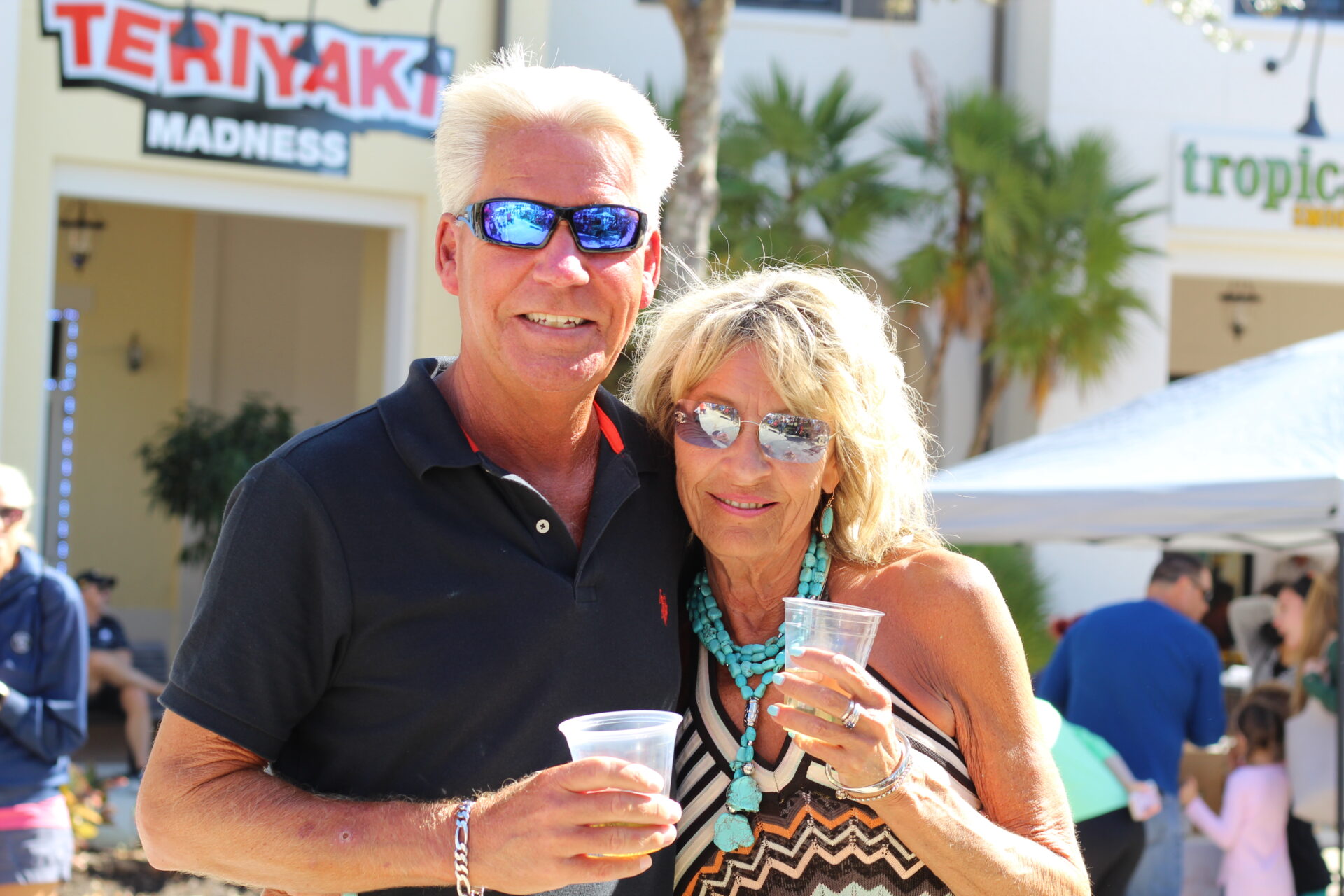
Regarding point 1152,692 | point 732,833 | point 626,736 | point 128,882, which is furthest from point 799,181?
point 626,736

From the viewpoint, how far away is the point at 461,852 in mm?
1776

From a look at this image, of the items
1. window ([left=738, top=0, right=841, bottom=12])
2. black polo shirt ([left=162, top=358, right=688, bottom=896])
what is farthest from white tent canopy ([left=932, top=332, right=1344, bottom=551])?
window ([left=738, top=0, right=841, bottom=12])

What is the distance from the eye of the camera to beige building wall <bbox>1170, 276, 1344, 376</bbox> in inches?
597

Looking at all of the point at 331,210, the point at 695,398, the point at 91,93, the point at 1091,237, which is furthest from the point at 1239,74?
the point at 695,398

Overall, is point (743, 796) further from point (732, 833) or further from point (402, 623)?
point (402, 623)

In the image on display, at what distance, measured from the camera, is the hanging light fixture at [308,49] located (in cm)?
918

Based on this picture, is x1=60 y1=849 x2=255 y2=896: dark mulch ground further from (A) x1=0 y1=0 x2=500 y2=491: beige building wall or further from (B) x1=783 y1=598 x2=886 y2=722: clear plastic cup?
(B) x1=783 y1=598 x2=886 y2=722: clear plastic cup

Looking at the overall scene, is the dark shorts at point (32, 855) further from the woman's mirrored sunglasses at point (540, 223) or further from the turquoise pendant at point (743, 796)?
the woman's mirrored sunglasses at point (540, 223)

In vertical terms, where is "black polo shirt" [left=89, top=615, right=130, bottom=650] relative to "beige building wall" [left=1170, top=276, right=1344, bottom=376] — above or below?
below

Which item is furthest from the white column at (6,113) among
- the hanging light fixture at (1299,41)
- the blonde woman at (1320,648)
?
the hanging light fixture at (1299,41)

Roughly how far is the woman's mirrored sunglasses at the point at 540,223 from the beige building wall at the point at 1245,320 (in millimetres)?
14162

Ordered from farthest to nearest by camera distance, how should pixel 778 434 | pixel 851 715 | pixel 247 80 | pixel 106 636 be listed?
pixel 106 636
pixel 247 80
pixel 778 434
pixel 851 715

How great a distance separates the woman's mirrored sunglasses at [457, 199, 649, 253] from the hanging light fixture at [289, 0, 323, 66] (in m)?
7.65

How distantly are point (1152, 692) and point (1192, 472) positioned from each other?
3.59ft
